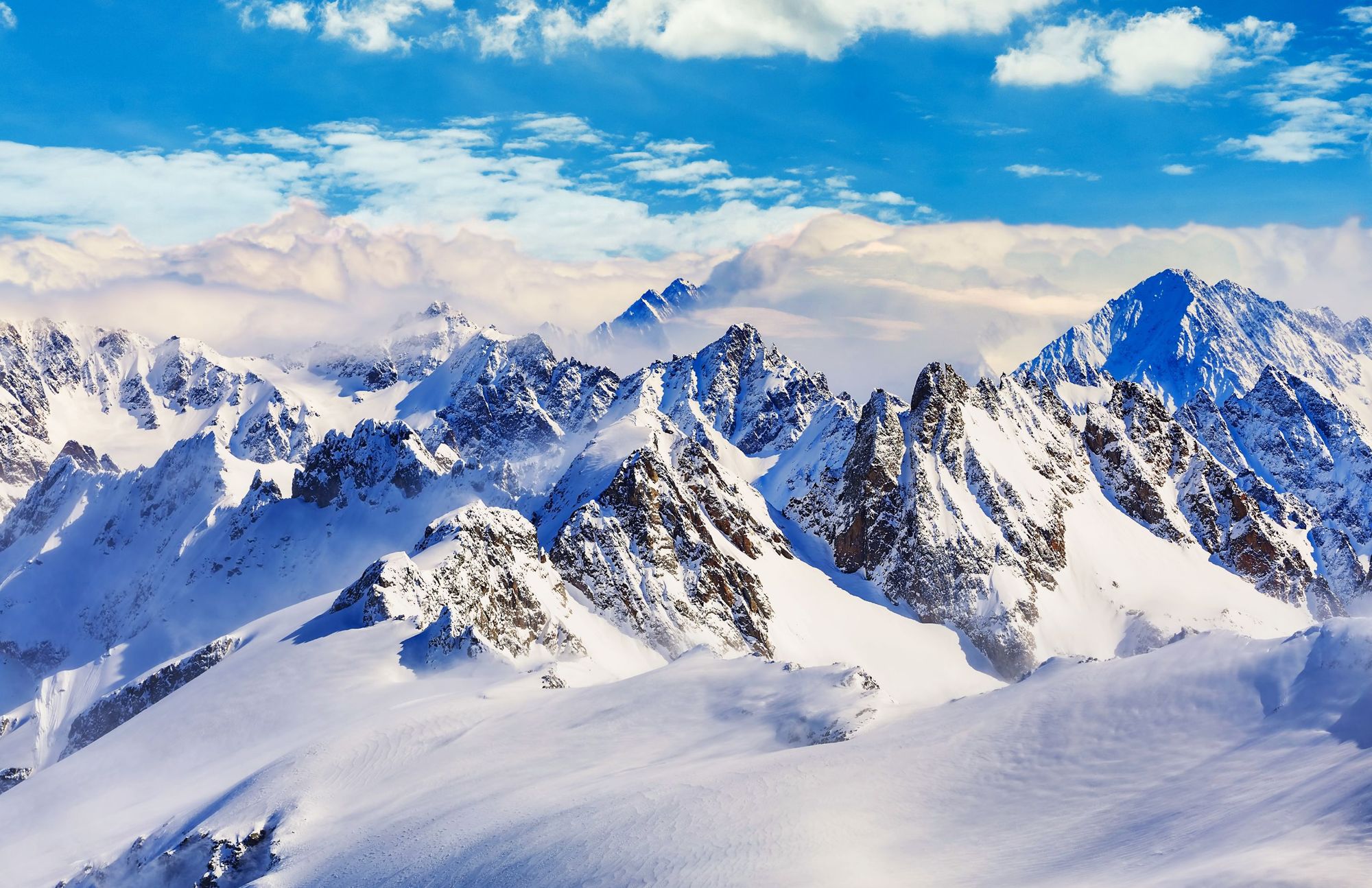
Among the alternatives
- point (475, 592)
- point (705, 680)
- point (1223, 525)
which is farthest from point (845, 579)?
point (705, 680)

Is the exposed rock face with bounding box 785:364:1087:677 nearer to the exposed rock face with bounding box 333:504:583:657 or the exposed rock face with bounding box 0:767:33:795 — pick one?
the exposed rock face with bounding box 333:504:583:657

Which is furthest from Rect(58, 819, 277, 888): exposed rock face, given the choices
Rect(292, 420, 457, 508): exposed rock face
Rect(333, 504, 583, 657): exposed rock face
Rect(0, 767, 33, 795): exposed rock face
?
Rect(292, 420, 457, 508): exposed rock face

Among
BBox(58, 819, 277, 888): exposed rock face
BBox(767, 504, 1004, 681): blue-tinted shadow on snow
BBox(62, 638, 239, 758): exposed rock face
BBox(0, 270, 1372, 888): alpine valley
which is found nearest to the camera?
BBox(0, 270, 1372, 888): alpine valley

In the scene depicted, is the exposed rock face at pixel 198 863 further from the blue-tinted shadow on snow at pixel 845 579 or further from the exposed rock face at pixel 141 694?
the blue-tinted shadow on snow at pixel 845 579

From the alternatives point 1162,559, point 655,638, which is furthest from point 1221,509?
point 655,638

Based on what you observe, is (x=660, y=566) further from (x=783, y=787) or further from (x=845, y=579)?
(x=783, y=787)
